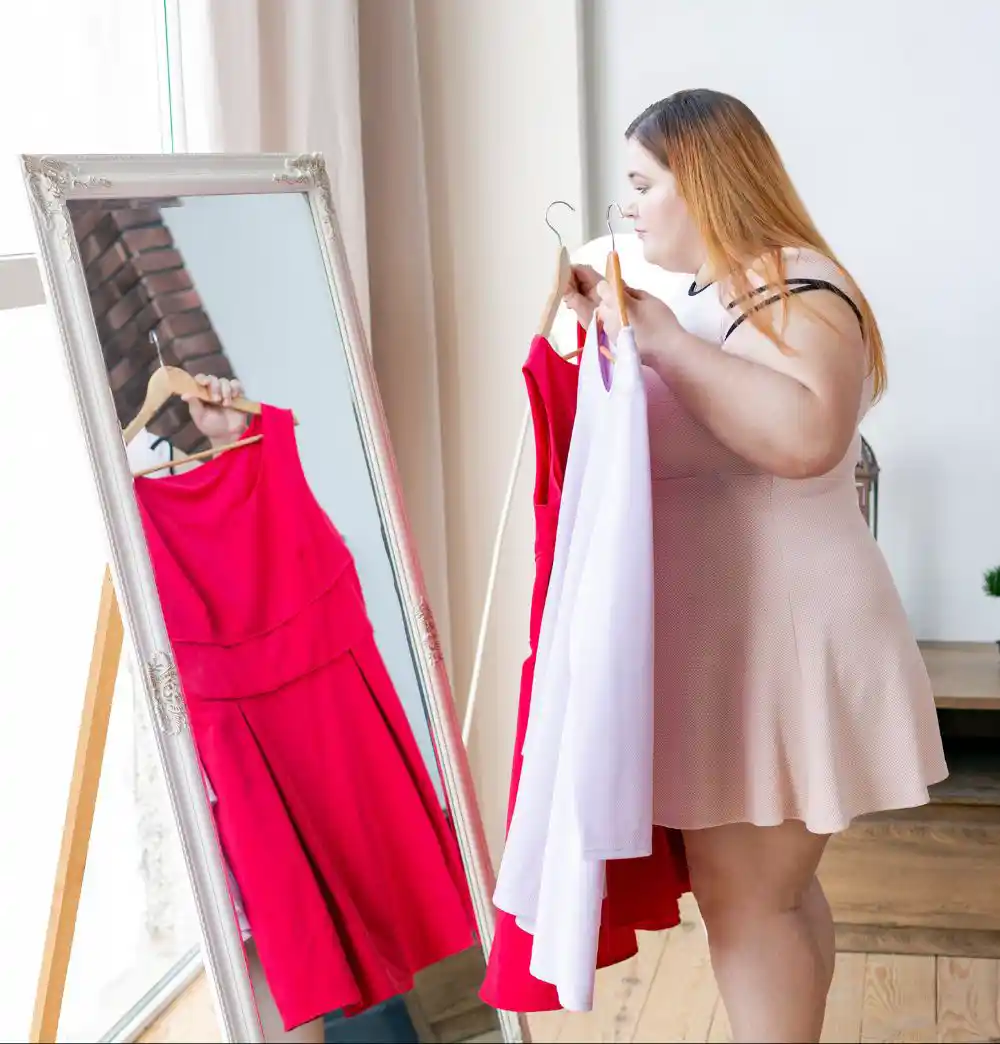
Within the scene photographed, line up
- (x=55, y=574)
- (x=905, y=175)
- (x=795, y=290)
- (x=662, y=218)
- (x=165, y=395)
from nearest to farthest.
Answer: (x=795, y=290)
(x=662, y=218)
(x=165, y=395)
(x=55, y=574)
(x=905, y=175)

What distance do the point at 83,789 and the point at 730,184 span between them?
1059 mm

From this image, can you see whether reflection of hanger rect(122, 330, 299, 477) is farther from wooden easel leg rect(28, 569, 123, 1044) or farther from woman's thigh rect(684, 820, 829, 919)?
woman's thigh rect(684, 820, 829, 919)

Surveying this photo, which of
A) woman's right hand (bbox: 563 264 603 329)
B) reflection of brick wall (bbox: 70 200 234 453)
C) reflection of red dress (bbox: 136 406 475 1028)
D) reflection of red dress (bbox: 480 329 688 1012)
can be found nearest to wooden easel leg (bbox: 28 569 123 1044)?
reflection of red dress (bbox: 136 406 475 1028)

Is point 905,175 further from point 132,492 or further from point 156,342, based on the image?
point 132,492

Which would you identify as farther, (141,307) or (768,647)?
(141,307)

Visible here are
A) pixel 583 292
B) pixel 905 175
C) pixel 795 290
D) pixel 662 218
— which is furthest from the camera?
pixel 905 175

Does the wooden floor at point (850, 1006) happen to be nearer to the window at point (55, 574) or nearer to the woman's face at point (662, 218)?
the window at point (55, 574)

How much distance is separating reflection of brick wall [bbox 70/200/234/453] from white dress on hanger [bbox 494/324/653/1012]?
20.0 inches

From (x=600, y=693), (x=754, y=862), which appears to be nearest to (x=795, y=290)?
(x=600, y=693)

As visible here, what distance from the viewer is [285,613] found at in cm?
166

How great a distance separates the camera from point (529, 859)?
1.50 metres

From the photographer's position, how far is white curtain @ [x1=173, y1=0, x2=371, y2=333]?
1998 millimetres

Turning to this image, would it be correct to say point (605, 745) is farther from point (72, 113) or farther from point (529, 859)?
point (72, 113)

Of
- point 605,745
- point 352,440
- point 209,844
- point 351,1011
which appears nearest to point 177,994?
point 351,1011
